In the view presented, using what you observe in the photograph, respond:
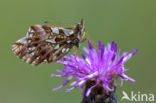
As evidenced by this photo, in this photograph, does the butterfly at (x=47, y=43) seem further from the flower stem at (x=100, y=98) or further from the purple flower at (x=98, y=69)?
the flower stem at (x=100, y=98)

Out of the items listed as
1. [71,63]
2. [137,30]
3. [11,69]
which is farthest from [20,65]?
[71,63]

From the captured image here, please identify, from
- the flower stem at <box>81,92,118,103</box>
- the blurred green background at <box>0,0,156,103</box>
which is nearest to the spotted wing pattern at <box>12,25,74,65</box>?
the flower stem at <box>81,92,118,103</box>

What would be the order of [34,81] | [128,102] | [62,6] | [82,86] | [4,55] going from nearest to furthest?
[82,86] < [128,102] < [34,81] < [4,55] < [62,6]

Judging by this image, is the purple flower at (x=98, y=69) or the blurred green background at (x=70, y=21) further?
the blurred green background at (x=70, y=21)

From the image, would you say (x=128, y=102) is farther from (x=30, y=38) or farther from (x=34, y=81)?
(x=34, y=81)

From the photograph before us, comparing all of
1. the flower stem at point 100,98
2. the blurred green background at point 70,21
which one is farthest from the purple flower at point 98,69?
the blurred green background at point 70,21
